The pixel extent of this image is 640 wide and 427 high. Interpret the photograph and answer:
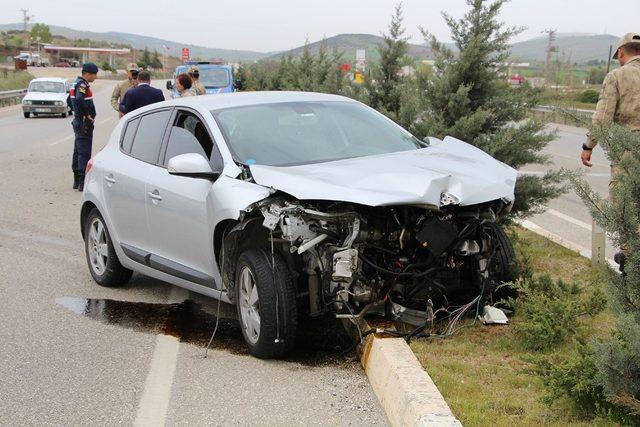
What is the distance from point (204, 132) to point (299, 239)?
1.64 meters

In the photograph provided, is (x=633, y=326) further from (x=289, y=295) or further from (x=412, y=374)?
(x=289, y=295)

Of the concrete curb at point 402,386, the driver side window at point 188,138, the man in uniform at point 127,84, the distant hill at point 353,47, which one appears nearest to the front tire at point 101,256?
the driver side window at point 188,138

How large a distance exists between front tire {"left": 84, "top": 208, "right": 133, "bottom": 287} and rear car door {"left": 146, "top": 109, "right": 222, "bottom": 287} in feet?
3.58

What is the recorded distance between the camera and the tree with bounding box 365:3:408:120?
39.7 feet

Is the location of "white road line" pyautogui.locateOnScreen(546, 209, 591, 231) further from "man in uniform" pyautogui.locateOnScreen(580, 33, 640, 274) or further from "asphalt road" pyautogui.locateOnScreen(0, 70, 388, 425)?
"asphalt road" pyautogui.locateOnScreen(0, 70, 388, 425)

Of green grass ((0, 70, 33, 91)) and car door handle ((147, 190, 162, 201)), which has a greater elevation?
car door handle ((147, 190, 162, 201))

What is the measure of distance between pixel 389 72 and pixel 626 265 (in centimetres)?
877

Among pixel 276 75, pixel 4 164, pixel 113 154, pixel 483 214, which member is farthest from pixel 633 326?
pixel 276 75

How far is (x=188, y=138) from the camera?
22.3ft

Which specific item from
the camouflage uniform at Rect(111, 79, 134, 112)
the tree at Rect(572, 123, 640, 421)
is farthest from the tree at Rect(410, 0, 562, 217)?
the camouflage uniform at Rect(111, 79, 134, 112)

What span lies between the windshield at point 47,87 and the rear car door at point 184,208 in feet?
104

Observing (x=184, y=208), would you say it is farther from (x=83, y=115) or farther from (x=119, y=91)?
(x=119, y=91)

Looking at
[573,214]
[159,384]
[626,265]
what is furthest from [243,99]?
[573,214]

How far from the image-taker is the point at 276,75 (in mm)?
32500
